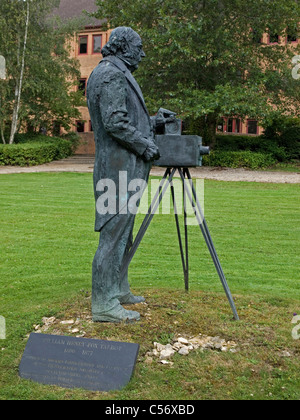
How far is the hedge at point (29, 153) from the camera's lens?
24906 millimetres

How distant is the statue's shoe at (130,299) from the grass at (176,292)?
18 cm

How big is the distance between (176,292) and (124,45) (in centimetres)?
317

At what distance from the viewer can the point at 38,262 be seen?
868 centimetres

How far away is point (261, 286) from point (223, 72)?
59.1 ft

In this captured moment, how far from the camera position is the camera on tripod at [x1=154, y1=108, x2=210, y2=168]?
5121mm

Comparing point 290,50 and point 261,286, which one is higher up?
point 290,50

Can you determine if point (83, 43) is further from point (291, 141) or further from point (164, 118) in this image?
point (164, 118)

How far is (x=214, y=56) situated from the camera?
75.1ft

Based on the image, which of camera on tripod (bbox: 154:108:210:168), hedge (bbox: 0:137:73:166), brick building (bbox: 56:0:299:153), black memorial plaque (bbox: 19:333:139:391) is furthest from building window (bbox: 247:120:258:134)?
black memorial plaque (bbox: 19:333:139:391)

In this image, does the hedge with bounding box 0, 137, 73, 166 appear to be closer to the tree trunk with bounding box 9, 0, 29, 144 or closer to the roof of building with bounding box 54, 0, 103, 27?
the tree trunk with bounding box 9, 0, 29, 144

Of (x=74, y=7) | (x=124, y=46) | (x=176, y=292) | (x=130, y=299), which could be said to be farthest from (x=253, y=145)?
(x=74, y=7)
